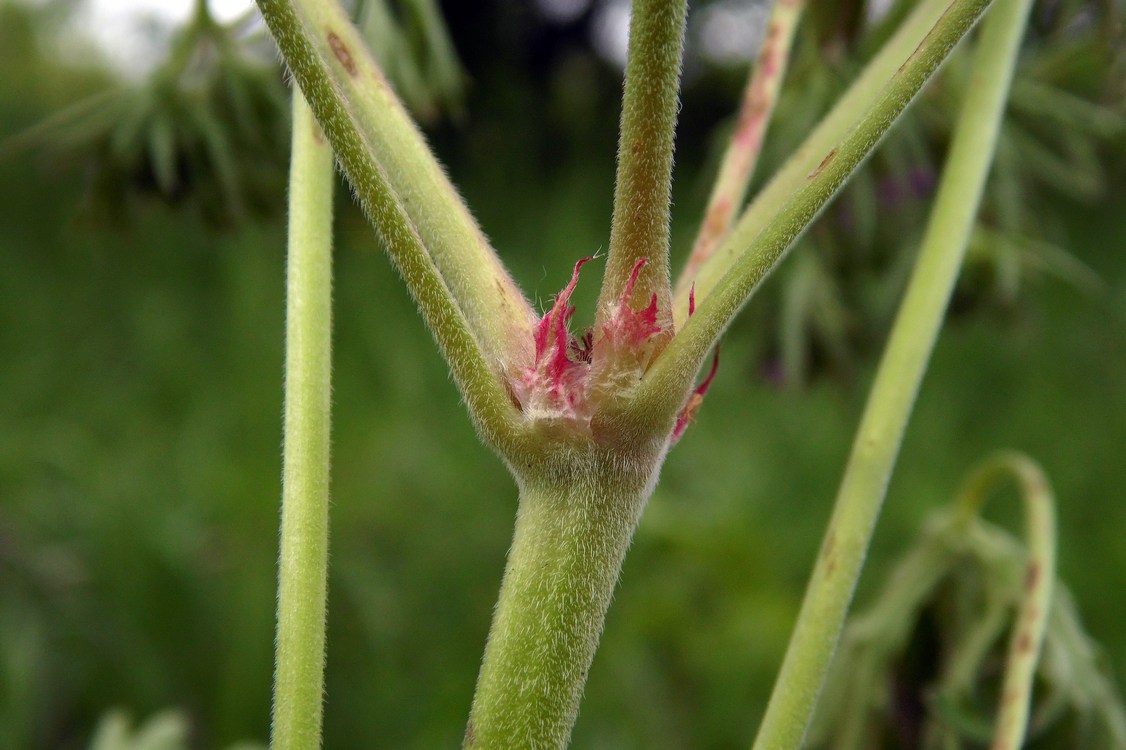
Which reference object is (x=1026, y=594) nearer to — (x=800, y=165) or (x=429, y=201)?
(x=800, y=165)

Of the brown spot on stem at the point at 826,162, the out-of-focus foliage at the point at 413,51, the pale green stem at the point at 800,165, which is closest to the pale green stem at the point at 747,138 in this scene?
the pale green stem at the point at 800,165

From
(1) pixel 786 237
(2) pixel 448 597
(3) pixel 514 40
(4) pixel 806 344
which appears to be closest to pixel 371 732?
(2) pixel 448 597

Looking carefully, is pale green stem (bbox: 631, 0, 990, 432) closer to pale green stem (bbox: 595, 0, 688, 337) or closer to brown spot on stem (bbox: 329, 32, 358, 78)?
pale green stem (bbox: 595, 0, 688, 337)

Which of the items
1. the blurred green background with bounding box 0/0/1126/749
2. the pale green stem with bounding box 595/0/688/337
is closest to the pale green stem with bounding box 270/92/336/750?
the pale green stem with bounding box 595/0/688/337

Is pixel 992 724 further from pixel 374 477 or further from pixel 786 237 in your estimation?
pixel 374 477

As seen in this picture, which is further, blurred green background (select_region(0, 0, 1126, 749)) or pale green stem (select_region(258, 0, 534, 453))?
blurred green background (select_region(0, 0, 1126, 749))

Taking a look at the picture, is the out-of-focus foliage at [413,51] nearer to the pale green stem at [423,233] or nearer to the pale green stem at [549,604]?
the pale green stem at [423,233]
